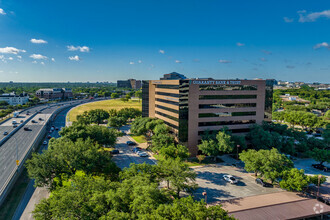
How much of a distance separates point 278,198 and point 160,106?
1844 inches

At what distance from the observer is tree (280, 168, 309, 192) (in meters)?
34.8

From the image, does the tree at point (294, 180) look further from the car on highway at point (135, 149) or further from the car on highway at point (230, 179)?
the car on highway at point (135, 149)

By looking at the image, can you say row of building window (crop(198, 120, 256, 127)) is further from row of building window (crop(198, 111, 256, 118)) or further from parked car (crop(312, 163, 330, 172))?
parked car (crop(312, 163, 330, 172))

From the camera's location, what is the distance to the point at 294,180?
35500 millimetres

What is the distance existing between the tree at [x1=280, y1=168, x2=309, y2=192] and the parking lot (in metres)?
4.46

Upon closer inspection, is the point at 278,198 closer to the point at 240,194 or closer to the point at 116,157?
the point at 240,194

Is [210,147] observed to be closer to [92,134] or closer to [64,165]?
[92,134]

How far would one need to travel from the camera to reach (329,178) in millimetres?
46250

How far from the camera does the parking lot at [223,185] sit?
1513 inches

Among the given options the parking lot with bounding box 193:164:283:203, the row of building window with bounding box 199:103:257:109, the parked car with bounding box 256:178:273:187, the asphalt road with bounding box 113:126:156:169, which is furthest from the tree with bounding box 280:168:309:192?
the asphalt road with bounding box 113:126:156:169

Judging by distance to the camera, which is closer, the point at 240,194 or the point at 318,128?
the point at 240,194

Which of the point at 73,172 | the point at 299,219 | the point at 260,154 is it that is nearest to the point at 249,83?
the point at 260,154

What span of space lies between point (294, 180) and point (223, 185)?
43.1 feet

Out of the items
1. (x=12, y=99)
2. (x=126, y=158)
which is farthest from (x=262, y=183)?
(x=12, y=99)
